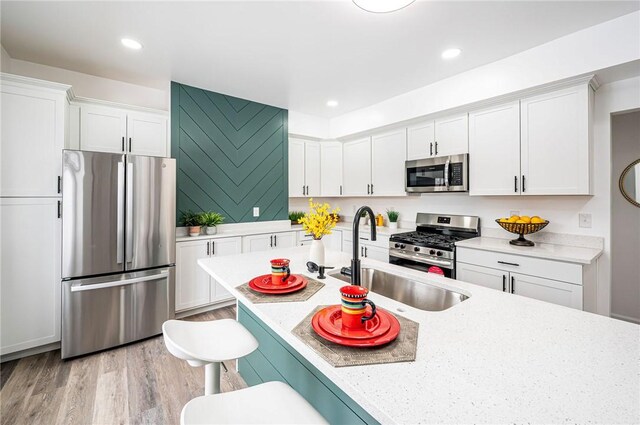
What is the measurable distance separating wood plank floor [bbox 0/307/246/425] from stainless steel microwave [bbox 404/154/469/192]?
2.77 meters

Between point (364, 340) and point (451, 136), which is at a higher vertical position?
point (451, 136)

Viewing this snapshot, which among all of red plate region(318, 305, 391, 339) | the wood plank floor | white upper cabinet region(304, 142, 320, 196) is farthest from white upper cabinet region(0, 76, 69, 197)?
white upper cabinet region(304, 142, 320, 196)

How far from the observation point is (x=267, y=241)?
12.3ft

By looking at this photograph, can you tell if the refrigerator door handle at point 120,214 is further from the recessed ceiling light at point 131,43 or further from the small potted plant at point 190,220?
the recessed ceiling light at point 131,43

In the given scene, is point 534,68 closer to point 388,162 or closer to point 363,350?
point 388,162

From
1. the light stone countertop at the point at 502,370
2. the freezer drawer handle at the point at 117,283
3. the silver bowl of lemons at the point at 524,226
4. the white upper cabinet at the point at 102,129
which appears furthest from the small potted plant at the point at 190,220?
the silver bowl of lemons at the point at 524,226

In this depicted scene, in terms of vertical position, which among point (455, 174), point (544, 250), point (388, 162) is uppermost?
point (388, 162)

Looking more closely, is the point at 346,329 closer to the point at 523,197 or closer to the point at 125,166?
the point at 125,166

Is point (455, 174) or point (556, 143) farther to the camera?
point (455, 174)

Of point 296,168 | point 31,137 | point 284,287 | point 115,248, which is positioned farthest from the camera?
point 296,168

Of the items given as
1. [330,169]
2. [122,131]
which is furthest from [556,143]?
[122,131]

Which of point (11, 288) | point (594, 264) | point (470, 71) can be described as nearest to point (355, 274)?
point (594, 264)

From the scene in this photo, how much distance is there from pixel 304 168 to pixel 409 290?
321 cm

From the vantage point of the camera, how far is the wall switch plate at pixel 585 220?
2517 millimetres
